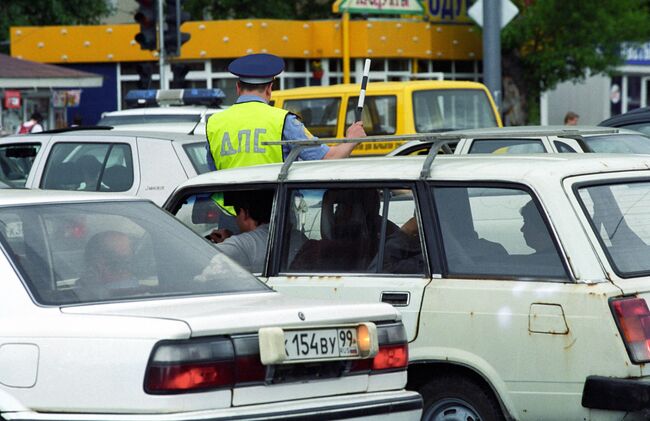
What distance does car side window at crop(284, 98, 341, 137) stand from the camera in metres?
19.3

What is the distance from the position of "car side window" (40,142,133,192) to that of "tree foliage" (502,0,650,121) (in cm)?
2135

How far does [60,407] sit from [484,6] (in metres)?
18.3

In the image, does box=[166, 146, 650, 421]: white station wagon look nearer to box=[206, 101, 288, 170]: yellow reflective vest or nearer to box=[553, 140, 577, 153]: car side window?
box=[206, 101, 288, 170]: yellow reflective vest

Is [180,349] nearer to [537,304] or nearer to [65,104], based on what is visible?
[537,304]

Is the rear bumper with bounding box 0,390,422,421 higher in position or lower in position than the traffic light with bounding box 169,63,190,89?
lower

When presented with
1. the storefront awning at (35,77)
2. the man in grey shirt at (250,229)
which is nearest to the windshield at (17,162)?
the man in grey shirt at (250,229)

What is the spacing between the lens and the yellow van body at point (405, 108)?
1870 centimetres

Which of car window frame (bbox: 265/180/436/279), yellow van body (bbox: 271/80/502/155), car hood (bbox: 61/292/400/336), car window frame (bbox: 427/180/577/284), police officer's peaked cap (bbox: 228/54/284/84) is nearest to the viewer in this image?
car hood (bbox: 61/292/400/336)

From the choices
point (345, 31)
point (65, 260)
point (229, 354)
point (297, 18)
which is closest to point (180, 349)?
point (229, 354)

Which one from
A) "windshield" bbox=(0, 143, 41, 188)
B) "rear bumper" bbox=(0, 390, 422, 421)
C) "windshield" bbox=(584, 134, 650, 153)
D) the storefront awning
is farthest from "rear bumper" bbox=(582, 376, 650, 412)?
the storefront awning

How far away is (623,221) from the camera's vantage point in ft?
20.1

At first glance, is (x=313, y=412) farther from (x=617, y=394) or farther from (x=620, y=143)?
(x=620, y=143)

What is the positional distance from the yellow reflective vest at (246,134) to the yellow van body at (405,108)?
10.3 m

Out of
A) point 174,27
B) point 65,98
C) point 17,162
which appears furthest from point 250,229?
point 65,98
